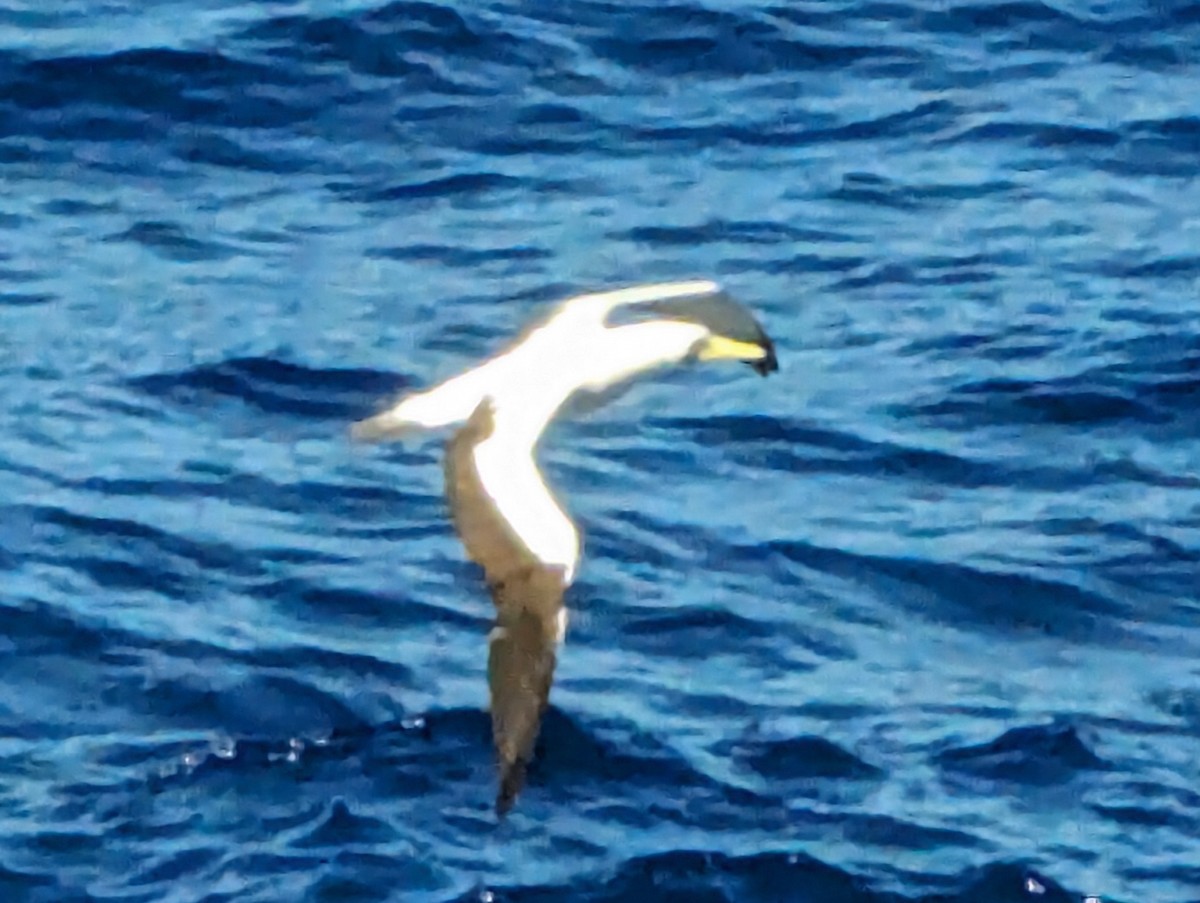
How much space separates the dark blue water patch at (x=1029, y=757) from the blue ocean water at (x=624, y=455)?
0.06 feet

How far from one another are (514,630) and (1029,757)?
8.75 feet

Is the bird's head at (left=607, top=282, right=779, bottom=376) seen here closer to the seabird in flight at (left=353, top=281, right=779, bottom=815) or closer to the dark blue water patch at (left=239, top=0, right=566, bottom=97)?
the seabird in flight at (left=353, top=281, right=779, bottom=815)

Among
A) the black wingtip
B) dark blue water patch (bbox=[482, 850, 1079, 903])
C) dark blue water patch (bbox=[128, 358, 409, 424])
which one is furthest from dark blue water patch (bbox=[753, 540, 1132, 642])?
dark blue water patch (bbox=[128, 358, 409, 424])

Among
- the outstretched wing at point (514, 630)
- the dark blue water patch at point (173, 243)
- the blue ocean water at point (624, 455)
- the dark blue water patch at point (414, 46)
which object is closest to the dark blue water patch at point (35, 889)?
the blue ocean water at point (624, 455)

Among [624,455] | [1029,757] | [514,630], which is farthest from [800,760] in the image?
[624,455]

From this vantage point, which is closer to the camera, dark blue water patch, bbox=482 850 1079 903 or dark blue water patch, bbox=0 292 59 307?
dark blue water patch, bbox=482 850 1079 903

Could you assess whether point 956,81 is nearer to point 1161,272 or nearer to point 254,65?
point 1161,272

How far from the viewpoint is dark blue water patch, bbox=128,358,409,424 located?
11.6m

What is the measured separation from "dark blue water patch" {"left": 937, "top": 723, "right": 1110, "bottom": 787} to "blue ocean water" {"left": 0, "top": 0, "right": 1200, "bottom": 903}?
2 centimetres

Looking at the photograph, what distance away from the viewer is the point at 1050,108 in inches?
576

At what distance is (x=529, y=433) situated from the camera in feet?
26.6

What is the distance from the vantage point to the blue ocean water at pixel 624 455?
8.70m

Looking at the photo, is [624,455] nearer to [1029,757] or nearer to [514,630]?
[1029,757]

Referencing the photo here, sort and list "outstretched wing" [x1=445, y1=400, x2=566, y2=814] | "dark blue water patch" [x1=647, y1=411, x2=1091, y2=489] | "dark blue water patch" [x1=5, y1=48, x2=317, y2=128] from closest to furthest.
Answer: "outstretched wing" [x1=445, y1=400, x2=566, y2=814] < "dark blue water patch" [x1=647, y1=411, x2=1091, y2=489] < "dark blue water patch" [x1=5, y1=48, x2=317, y2=128]
